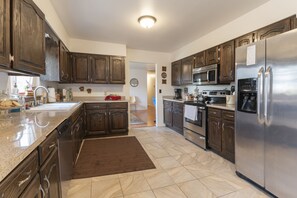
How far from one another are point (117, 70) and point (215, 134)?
285cm

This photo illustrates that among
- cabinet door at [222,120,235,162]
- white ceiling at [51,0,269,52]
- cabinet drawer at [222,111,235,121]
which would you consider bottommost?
cabinet door at [222,120,235,162]

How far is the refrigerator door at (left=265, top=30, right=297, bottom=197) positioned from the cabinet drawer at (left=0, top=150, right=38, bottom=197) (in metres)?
2.09

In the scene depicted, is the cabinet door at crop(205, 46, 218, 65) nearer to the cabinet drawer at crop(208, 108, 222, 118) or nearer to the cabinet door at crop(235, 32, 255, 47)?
the cabinet door at crop(235, 32, 255, 47)

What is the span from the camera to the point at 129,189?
1870mm

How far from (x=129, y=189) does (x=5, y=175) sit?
153 centimetres

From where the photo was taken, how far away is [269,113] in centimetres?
168

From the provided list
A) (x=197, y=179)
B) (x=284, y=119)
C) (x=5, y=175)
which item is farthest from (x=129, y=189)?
(x=284, y=119)

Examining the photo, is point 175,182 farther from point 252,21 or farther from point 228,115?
point 252,21

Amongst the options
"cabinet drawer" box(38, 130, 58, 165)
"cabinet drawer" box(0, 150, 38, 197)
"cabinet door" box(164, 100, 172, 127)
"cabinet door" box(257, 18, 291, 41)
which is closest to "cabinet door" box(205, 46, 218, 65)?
"cabinet door" box(257, 18, 291, 41)

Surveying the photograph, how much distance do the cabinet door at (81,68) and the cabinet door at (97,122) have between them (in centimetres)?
86

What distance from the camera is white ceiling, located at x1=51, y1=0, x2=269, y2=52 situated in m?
2.38

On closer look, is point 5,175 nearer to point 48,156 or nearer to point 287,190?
point 48,156

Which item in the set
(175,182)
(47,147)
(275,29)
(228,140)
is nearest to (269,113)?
(228,140)

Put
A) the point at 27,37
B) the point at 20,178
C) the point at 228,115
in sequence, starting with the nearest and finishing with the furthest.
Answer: the point at 20,178
the point at 27,37
the point at 228,115
